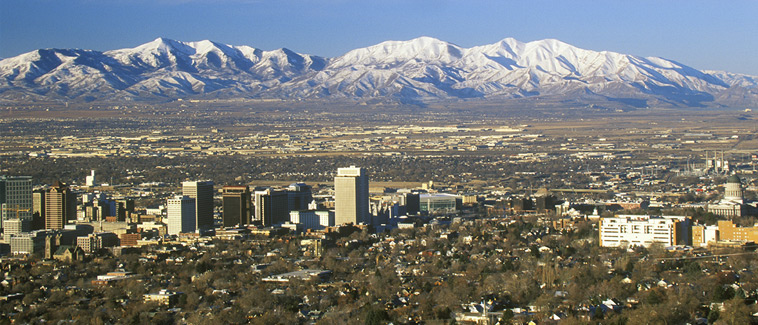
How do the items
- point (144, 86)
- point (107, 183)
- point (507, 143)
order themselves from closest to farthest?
point (107, 183), point (507, 143), point (144, 86)

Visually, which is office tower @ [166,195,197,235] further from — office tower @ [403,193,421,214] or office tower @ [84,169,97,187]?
office tower @ [84,169,97,187]

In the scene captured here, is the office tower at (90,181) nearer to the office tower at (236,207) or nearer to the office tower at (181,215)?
the office tower at (236,207)

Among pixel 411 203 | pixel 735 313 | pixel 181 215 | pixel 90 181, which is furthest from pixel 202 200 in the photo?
pixel 735 313

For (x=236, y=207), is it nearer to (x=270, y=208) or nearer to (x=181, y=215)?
(x=270, y=208)

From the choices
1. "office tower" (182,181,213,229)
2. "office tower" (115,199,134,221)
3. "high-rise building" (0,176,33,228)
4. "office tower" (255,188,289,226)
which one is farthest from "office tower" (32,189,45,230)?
"office tower" (255,188,289,226)

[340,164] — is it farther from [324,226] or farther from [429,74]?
[429,74]

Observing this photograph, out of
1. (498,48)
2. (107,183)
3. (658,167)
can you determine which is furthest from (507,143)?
(498,48)

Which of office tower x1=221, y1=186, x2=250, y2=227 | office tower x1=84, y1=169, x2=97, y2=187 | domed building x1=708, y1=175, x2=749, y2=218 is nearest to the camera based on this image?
domed building x1=708, y1=175, x2=749, y2=218
